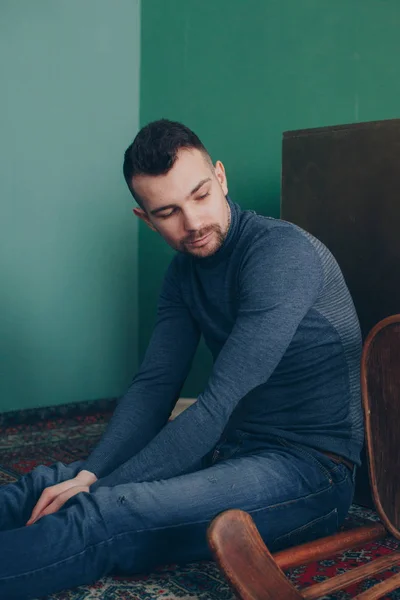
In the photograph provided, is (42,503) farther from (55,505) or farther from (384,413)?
(384,413)

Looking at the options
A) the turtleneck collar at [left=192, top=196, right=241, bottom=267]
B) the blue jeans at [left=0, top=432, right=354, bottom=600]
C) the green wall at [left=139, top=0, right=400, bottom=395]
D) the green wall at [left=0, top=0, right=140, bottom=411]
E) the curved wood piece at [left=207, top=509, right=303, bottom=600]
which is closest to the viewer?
the curved wood piece at [left=207, top=509, right=303, bottom=600]

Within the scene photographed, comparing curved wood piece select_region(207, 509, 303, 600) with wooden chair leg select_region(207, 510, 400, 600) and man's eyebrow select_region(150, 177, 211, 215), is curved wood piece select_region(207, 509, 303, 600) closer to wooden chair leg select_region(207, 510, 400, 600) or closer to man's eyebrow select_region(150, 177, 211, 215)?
wooden chair leg select_region(207, 510, 400, 600)

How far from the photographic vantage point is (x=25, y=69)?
129 inches

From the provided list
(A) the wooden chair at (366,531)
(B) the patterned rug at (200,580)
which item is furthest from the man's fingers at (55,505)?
(A) the wooden chair at (366,531)

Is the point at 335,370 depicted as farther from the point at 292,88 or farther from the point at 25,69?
the point at 25,69

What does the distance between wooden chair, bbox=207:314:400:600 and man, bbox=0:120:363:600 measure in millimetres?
139

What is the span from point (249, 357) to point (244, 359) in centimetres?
1

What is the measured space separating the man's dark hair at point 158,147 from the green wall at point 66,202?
166 centimetres

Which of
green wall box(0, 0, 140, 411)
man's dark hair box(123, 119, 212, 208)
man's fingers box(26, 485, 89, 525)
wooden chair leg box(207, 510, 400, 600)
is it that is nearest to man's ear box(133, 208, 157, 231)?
man's dark hair box(123, 119, 212, 208)

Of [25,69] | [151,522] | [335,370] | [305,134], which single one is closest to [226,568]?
[151,522]

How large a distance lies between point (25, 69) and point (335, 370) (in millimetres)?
2190

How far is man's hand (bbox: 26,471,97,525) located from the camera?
156cm

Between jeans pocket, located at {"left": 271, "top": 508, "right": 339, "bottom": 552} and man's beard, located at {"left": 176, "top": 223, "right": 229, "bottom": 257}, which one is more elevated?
man's beard, located at {"left": 176, "top": 223, "right": 229, "bottom": 257}

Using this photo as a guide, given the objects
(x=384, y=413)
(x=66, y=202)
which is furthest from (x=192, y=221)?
(x=66, y=202)
